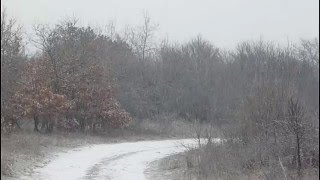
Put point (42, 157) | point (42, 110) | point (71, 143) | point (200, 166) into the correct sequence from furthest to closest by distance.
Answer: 1. point (42, 110)
2. point (71, 143)
3. point (42, 157)
4. point (200, 166)

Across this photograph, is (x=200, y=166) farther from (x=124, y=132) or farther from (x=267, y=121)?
(x=124, y=132)

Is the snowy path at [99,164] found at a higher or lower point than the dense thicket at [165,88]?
lower

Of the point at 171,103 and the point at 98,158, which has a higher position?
the point at 171,103

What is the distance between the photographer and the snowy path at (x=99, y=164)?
16.8m

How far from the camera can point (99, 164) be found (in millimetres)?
19953

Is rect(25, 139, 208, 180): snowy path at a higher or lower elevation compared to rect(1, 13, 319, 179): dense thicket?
lower

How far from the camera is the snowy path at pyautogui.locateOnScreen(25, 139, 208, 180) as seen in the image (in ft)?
55.1

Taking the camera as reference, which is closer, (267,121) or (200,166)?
(200,166)

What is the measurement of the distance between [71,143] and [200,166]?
11.6 m

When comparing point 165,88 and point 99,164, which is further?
point 165,88

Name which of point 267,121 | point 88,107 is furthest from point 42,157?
point 88,107

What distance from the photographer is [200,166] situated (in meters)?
18.4

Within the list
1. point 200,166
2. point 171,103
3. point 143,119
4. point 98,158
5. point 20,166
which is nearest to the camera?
point 20,166

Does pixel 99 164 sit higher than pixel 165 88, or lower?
lower
